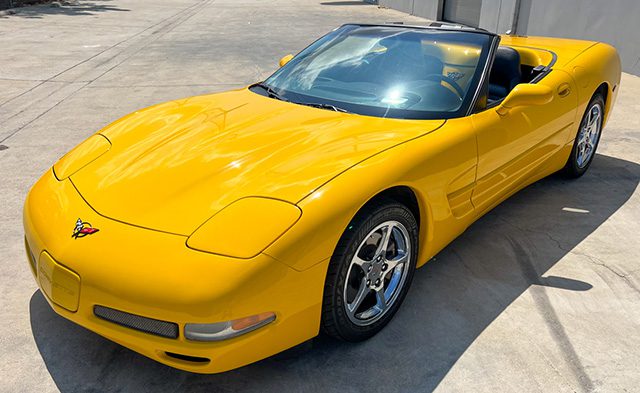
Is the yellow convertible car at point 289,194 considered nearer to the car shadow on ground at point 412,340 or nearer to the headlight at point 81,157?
the headlight at point 81,157

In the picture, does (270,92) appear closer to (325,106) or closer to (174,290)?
(325,106)

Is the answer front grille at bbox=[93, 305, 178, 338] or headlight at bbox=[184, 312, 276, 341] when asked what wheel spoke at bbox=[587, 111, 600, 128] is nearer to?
headlight at bbox=[184, 312, 276, 341]

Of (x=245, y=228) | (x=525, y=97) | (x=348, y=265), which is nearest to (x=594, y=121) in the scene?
(x=525, y=97)

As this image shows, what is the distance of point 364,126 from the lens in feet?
8.90

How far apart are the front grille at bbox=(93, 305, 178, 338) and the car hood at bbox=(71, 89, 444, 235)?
336 millimetres

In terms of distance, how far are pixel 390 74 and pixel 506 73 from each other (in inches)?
48.9

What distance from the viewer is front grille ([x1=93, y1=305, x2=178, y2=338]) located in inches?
75.8

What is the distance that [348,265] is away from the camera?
2.23 metres

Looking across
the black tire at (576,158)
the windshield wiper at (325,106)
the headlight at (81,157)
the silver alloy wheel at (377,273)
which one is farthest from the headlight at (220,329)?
the black tire at (576,158)

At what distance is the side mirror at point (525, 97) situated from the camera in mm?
3008

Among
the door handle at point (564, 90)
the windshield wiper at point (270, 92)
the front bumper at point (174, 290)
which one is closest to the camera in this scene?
the front bumper at point (174, 290)

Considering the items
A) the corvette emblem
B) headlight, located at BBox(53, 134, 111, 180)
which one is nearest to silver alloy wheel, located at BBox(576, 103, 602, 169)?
headlight, located at BBox(53, 134, 111, 180)

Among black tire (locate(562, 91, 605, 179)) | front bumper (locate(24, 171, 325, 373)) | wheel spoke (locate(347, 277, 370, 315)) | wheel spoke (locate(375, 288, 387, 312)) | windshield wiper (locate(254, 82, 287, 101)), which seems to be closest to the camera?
front bumper (locate(24, 171, 325, 373))

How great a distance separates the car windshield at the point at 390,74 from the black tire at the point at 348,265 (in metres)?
0.64
